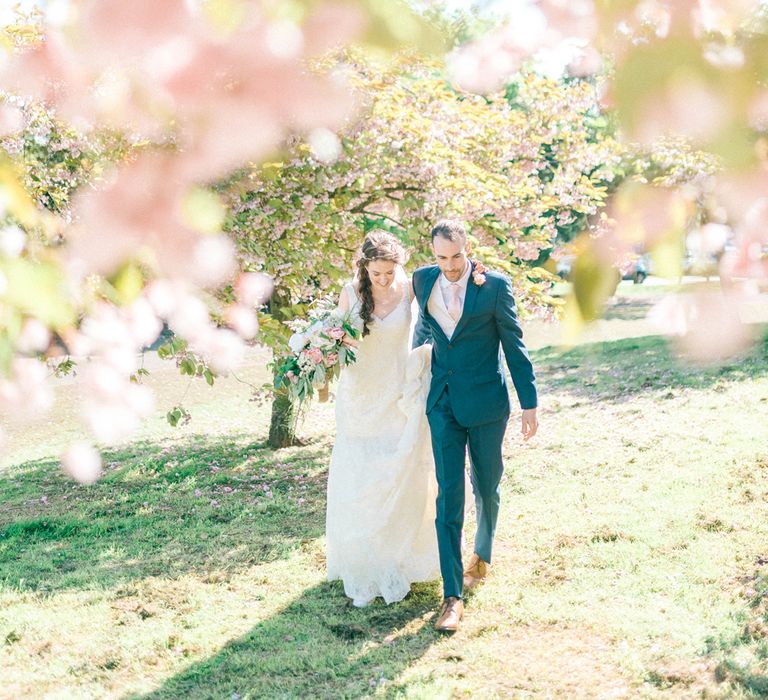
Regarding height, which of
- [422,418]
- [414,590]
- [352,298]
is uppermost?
[352,298]

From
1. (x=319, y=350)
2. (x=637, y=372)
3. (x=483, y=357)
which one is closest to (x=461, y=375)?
(x=483, y=357)

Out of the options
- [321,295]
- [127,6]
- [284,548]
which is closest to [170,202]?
[127,6]

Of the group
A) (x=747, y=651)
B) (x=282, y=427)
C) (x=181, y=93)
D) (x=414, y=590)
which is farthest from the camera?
(x=282, y=427)

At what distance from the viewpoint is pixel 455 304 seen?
4531 millimetres

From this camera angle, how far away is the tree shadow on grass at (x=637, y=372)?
11.1 meters

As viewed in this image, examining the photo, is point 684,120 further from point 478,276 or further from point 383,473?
point 383,473

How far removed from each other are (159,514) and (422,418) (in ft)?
11.1

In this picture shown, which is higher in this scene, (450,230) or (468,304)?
(450,230)

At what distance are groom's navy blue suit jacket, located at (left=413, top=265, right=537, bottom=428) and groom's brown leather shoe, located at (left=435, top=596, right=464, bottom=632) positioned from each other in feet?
3.12

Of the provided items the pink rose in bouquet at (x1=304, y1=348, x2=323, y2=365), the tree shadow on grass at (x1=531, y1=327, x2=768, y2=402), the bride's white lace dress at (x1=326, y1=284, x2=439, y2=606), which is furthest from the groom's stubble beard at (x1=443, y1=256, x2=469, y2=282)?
the tree shadow on grass at (x1=531, y1=327, x2=768, y2=402)

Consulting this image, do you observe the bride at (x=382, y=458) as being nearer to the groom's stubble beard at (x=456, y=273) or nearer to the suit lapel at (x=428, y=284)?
the suit lapel at (x=428, y=284)

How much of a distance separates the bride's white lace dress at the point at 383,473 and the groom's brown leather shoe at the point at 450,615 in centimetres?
43

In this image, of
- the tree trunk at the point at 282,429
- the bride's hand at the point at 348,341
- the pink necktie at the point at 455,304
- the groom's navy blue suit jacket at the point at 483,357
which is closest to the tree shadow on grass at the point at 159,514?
the tree trunk at the point at 282,429

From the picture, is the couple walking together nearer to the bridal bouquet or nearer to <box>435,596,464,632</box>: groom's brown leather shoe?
<box>435,596,464,632</box>: groom's brown leather shoe
